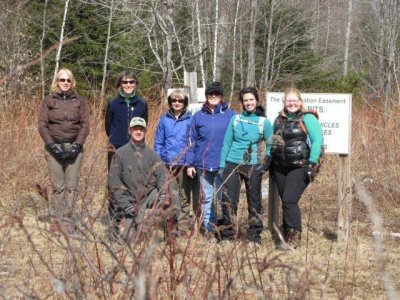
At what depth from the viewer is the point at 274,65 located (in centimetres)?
2614

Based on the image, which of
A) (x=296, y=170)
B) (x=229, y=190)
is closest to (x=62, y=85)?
(x=229, y=190)

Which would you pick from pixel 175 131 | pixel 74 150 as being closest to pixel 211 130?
pixel 175 131

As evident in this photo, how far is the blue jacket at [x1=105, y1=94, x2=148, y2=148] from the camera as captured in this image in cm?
707

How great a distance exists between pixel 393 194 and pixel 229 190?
312 cm

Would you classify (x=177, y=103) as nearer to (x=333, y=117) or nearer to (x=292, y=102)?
(x=292, y=102)

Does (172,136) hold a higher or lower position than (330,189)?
higher

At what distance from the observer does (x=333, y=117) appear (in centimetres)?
666

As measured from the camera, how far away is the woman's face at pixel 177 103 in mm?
6984

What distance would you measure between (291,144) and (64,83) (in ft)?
7.23

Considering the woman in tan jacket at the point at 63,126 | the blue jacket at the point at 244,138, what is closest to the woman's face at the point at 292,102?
the blue jacket at the point at 244,138

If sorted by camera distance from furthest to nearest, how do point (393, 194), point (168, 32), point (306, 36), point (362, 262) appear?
1. point (306, 36)
2. point (168, 32)
3. point (393, 194)
4. point (362, 262)

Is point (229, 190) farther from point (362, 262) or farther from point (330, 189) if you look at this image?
point (330, 189)

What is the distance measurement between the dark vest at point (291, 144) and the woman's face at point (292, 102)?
0.25ft

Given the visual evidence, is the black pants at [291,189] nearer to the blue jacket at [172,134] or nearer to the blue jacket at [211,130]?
the blue jacket at [211,130]
